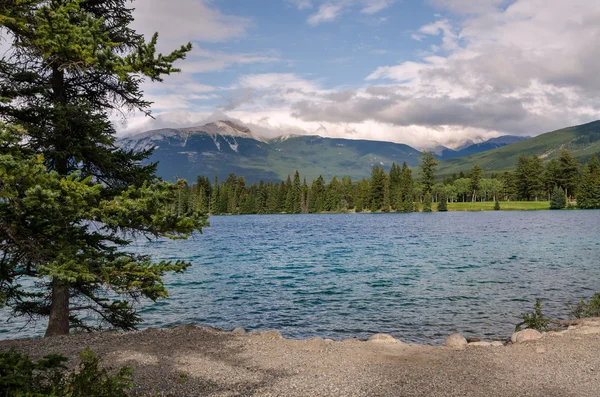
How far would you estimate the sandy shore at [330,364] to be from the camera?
10055 mm

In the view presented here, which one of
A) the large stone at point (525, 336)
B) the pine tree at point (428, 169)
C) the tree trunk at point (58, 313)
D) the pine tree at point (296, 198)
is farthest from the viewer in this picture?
the pine tree at point (296, 198)

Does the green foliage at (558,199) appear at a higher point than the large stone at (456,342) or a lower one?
higher

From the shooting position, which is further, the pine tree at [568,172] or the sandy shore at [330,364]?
the pine tree at [568,172]

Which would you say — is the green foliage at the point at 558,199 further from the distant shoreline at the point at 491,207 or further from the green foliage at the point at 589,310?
the green foliage at the point at 589,310

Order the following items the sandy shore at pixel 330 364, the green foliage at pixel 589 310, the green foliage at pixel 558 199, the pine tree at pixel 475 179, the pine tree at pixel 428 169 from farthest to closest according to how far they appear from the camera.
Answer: the pine tree at pixel 475 179, the pine tree at pixel 428 169, the green foliage at pixel 558 199, the green foliage at pixel 589 310, the sandy shore at pixel 330 364

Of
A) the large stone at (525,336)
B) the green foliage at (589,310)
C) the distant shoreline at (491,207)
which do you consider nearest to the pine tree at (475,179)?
the distant shoreline at (491,207)

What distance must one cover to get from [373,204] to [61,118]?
172282 millimetres

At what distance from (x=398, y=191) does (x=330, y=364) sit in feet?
542

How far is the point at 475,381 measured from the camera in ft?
35.9

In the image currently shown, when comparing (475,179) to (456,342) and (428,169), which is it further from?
(456,342)

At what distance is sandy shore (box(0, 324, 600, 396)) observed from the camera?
10.1 m

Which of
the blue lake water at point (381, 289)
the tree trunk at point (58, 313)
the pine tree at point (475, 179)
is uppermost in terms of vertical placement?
the pine tree at point (475, 179)

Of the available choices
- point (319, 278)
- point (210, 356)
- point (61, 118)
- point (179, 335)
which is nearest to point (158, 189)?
point (61, 118)

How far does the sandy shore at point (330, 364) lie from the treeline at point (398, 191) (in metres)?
148
